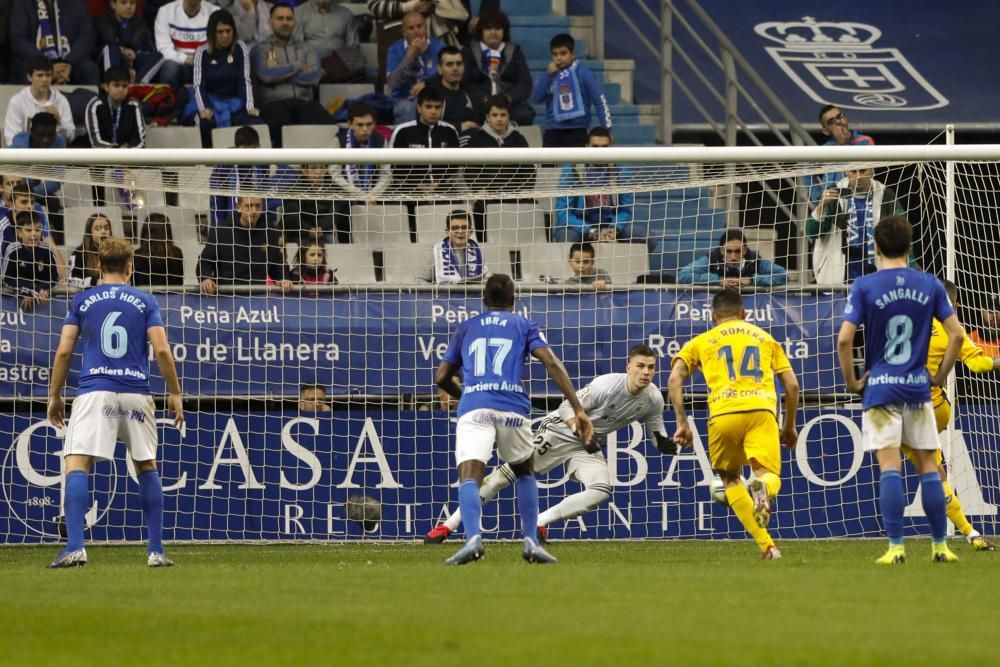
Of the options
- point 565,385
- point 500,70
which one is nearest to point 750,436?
point 565,385

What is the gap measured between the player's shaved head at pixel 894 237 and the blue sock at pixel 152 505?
4920 mm

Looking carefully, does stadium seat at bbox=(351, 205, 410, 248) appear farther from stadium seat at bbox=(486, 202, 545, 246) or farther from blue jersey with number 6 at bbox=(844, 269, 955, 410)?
blue jersey with number 6 at bbox=(844, 269, 955, 410)

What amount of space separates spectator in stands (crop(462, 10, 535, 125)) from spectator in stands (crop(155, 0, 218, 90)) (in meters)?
2.99

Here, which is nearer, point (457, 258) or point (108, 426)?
point (108, 426)

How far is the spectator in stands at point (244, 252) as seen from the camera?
14.3 meters

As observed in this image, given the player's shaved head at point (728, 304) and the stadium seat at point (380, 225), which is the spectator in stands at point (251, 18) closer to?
the stadium seat at point (380, 225)

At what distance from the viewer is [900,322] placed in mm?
9586

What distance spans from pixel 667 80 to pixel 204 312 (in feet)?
23.3

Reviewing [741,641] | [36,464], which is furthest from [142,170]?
[741,641]

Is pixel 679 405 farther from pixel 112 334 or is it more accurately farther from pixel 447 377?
pixel 112 334

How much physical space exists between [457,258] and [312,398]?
6.09 feet

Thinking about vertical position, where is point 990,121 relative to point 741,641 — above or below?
above

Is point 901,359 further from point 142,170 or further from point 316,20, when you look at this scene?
point 316,20

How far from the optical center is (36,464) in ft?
45.4
